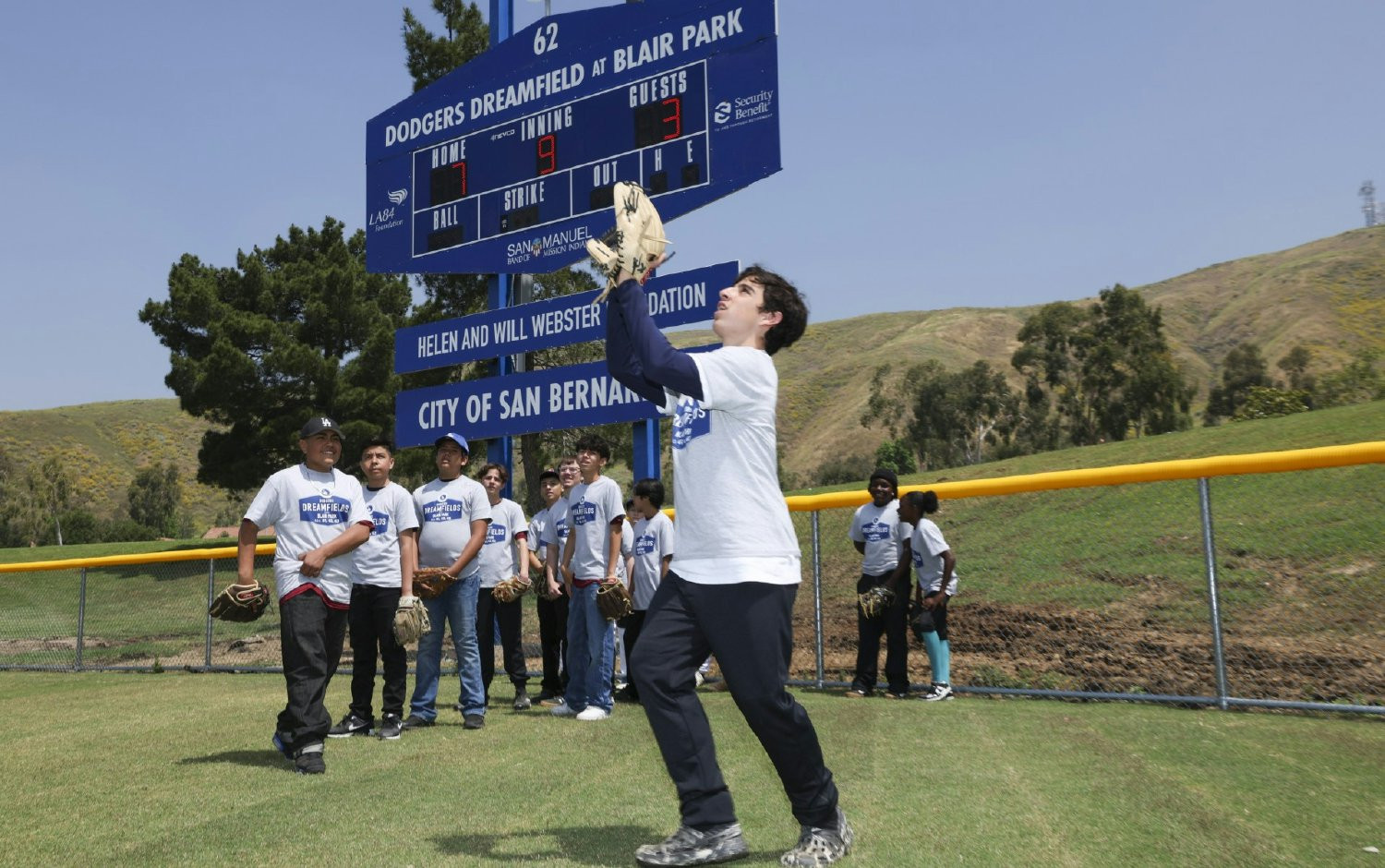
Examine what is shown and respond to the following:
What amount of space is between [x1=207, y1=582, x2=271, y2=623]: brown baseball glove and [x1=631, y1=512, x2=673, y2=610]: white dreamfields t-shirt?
10.7 feet

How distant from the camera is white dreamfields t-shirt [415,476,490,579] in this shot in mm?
7293

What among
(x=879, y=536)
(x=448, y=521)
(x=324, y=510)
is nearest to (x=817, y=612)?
(x=879, y=536)

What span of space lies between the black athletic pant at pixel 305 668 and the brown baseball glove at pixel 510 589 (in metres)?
2.38

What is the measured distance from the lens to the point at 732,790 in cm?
468

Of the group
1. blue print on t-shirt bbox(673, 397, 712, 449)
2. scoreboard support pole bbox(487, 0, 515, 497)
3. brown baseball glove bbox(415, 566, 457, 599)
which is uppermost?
scoreboard support pole bbox(487, 0, 515, 497)

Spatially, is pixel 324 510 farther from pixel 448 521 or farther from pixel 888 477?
pixel 888 477

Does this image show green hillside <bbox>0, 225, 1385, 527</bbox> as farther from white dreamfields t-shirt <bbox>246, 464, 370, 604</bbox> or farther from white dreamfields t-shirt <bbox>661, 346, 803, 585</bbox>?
white dreamfields t-shirt <bbox>661, 346, 803, 585</bbox>

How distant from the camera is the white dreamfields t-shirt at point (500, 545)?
829cm

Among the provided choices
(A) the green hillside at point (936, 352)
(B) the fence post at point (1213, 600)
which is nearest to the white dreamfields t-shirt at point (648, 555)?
(B) the fence post at point (1213, 600)

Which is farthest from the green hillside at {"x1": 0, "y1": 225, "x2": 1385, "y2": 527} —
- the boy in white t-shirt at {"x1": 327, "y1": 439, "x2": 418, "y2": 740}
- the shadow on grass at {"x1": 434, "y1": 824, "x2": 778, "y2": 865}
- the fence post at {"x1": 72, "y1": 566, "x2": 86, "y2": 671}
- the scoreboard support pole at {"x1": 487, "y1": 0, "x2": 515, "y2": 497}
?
the shadow on grass at {"x1": 434, "y1": 824, "x2": 778, "y2": 865}

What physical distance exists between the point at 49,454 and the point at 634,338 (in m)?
142

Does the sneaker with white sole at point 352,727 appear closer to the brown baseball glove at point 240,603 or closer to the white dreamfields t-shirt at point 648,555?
the brown baseball glove at point 240,603

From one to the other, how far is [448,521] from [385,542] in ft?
1.92

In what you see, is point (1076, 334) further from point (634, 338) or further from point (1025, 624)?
point (634, 338)
